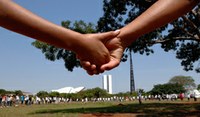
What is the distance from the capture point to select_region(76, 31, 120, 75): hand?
2557 millimetres

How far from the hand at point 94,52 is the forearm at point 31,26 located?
0.20 m

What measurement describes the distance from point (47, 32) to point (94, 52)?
0.50 m

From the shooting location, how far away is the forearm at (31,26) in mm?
2102

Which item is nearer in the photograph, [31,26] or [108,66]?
[31,26]

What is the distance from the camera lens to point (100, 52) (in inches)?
105

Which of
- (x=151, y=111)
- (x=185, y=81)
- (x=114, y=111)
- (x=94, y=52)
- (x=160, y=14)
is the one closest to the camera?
(x=160, y=14)

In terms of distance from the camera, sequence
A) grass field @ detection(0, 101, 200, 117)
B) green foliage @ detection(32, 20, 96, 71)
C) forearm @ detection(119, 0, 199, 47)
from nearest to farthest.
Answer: forearm @ detection(119, 0, 199, 47) → grass field @ detection(0, 101, 200, 117) → green foliage @ detection(32, 20, 96, 71)

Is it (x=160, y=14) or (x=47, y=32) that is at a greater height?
(x=160, y=14)

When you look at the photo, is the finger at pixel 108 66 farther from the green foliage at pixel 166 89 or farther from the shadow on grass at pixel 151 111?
the green foliage at pixel 166 89

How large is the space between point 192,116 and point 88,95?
5401 centimetres

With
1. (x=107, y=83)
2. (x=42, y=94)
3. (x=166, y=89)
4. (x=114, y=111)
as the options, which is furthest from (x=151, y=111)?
(x=107, y=83)

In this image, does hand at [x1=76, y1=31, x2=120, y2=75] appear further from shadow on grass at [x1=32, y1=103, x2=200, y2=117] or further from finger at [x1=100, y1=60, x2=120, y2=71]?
shadow on grass at [x1=32, y1=103, x2=200, y2=117]

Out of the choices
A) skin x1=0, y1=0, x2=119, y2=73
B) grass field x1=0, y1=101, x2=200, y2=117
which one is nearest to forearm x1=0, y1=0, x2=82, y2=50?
skin x1=0, y1=0, x2=119, y2=73

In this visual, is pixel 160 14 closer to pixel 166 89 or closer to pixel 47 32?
pixel 47 32
